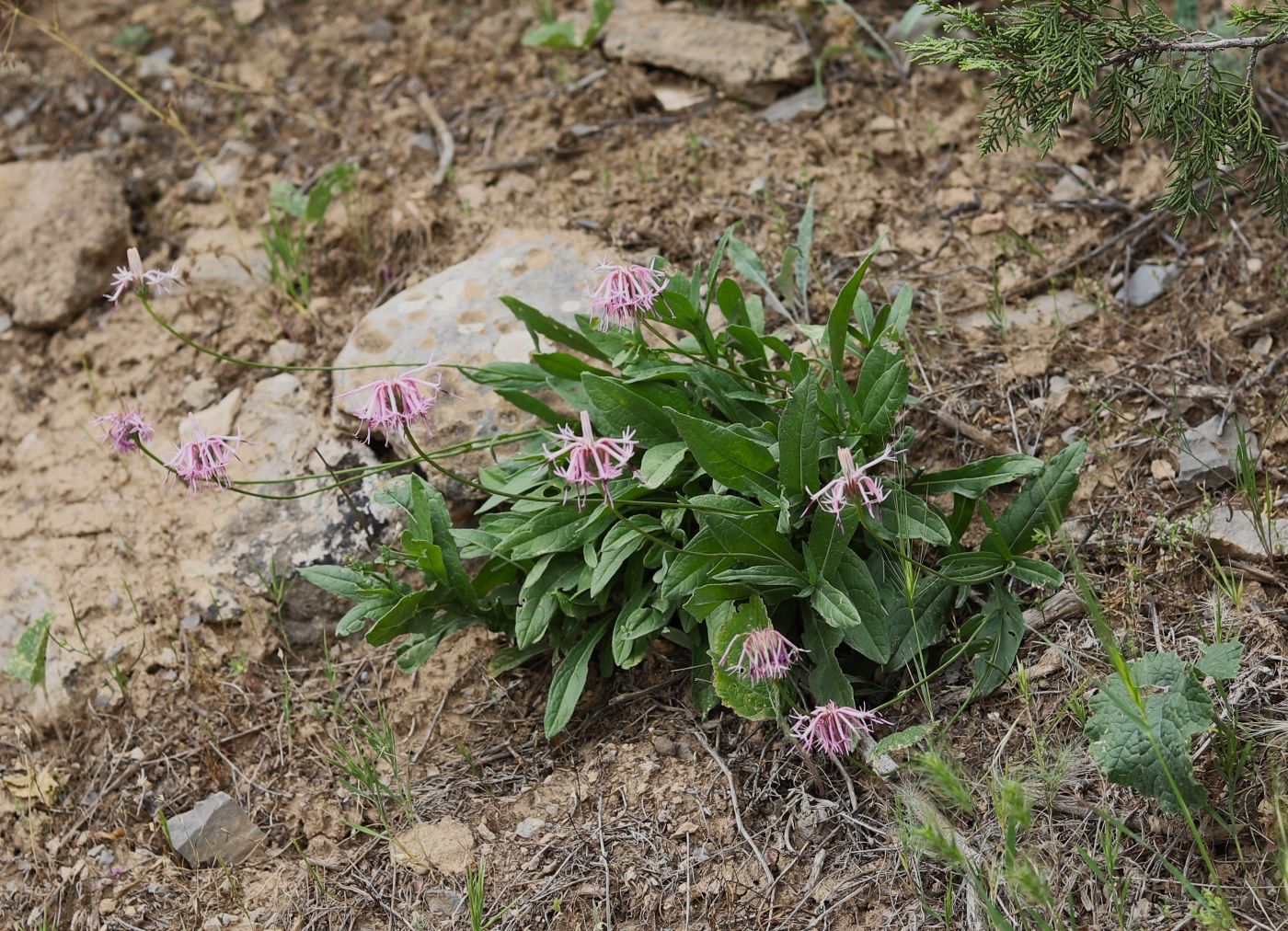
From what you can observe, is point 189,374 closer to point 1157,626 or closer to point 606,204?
point 606,204

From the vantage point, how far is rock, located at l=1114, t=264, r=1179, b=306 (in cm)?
344

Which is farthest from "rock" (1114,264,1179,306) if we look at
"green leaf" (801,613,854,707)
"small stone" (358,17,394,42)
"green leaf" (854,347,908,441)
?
"small stone" (358,17,394,42)

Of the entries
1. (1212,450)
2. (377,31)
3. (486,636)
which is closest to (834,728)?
(486,636)

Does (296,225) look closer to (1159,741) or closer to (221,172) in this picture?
(221,172)

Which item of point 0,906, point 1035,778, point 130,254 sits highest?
→ point 130,254

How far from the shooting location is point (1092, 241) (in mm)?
3666

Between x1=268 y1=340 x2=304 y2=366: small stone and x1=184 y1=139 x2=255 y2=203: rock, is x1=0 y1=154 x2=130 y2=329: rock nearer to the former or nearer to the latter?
x1=184 y1=139 x2=255 y2=203: rock

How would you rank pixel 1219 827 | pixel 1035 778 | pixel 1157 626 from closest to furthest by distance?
pixel 1219 827, pixel 1035 778, pixel 1157 626

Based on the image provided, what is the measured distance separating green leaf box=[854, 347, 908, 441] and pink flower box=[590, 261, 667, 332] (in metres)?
0.51

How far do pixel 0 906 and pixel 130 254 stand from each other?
164 cm

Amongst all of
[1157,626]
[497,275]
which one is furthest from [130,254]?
[1157,626]

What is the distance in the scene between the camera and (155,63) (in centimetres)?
499

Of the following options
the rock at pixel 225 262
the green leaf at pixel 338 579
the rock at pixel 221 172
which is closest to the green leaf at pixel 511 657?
the green leaf at pixel 338 579

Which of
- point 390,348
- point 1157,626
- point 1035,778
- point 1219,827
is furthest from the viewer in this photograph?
point 390,348
